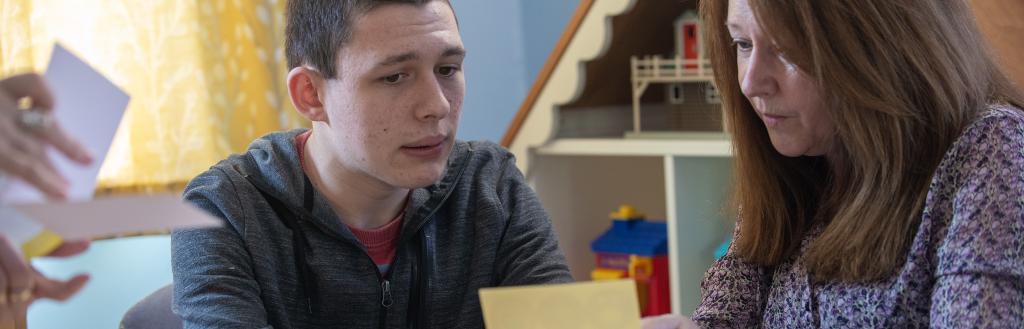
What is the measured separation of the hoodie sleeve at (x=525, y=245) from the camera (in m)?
1.26

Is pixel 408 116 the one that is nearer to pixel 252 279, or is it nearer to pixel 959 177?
pixel 252 279

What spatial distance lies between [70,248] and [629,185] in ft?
5.89

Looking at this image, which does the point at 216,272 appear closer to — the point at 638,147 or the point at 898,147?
the point at 898,147

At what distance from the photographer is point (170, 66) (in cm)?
207

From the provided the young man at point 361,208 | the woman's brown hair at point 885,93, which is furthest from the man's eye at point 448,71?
the woman's brown hair at point 885,93

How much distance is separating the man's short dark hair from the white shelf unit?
0.76 meters

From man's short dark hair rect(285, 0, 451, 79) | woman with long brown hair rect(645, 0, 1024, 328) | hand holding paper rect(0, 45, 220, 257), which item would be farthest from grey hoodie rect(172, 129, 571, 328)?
hand holding paper rect(0, 45, 220, 257)

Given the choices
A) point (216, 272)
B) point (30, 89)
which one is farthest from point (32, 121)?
point (216, 272)

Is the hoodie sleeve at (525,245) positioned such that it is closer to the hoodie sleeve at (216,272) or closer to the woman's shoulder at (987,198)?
the hoodie sleeve at (216,272)

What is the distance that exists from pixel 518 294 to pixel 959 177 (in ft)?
1.36

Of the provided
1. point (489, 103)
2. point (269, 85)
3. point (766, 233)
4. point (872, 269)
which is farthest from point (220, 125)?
point (872, 269)

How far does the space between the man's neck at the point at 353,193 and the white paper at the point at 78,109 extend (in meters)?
0.63

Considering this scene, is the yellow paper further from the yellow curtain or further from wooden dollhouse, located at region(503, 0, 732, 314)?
the yellow curtain

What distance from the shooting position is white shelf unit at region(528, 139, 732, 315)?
75.4 inches
